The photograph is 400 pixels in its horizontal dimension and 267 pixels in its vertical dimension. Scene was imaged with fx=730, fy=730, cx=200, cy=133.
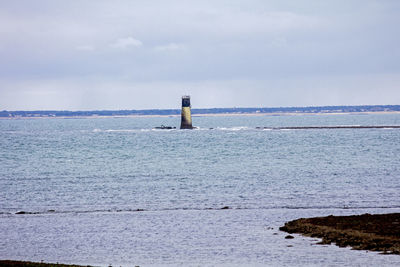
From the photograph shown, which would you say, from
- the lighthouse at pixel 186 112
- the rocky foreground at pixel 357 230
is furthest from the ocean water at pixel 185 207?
the lighthouse at pixel 186 112

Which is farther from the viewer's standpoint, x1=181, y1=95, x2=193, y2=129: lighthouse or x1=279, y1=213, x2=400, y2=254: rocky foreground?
x1=181, y1=95, x2=193, y2=129: lighthouse

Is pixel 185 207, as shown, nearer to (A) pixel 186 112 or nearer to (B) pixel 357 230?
(B) pixel 357 230

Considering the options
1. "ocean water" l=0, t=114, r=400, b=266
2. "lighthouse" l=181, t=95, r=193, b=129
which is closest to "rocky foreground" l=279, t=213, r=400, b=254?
"ocean water" l=0, t=114, r=400, b=266

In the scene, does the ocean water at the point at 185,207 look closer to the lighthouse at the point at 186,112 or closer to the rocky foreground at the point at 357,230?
the rocky foreground at the point at 357,230

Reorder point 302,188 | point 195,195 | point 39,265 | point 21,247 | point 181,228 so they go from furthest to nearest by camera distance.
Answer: point 302,188, point 195,195, point 181,228, point 21,247, point 39,265

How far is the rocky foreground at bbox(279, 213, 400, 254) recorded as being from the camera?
29919 mm

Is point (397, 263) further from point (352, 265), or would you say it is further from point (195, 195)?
point (195, 195)

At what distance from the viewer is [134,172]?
76688 millimetres

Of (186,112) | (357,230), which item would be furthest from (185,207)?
(186,112)

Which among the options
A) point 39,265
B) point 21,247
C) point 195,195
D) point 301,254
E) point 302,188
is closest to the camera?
point 39,265

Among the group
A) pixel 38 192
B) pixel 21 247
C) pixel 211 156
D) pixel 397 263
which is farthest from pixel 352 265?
pixel 211 156

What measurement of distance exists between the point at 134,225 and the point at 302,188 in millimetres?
21532

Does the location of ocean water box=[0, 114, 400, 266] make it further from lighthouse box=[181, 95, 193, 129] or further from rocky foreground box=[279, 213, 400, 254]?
lighthouse box=[181, 95, 193, 129]

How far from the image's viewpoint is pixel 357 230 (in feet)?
109
